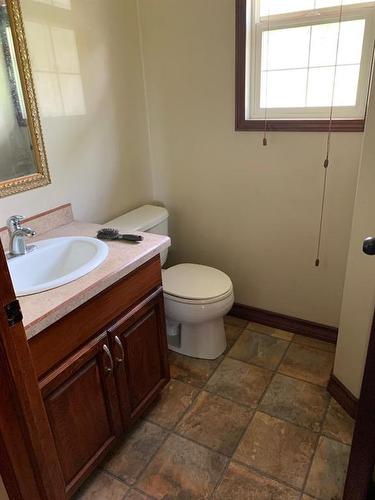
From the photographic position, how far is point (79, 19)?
174 centimetres

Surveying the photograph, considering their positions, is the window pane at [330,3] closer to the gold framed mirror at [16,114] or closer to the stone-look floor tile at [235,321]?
the gold framed mirror at [16,114]

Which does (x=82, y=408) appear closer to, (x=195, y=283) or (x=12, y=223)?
(x=12, y=223)

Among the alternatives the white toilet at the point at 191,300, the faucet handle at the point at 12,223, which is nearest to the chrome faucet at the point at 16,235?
the faucet handle at the point at 12,223

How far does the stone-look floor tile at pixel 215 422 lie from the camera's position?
5.31 feet

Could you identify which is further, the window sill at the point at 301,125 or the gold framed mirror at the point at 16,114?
the window sill at the point at 301,125

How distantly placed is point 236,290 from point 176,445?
3.59ft

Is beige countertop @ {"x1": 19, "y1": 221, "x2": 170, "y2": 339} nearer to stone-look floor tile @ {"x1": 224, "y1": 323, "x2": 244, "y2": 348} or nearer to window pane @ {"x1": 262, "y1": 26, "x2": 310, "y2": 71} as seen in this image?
stone-look floor tile @ {"x1": 224, "y1": 323, "x2": 244, "y2": 348}

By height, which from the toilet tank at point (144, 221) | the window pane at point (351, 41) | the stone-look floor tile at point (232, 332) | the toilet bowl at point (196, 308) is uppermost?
the window pane at point (351, 41)

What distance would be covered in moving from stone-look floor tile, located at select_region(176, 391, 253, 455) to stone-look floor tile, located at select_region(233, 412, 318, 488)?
0.04 meters

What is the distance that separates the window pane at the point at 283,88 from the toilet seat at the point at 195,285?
99 cm

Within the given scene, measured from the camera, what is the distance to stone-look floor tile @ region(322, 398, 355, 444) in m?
1.61

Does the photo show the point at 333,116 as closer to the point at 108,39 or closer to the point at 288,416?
the point at 108,39

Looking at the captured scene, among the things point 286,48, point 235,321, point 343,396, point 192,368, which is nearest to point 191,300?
point 192,368

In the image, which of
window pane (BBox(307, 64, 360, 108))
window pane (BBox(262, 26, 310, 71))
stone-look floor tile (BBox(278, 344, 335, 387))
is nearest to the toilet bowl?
stone-look floor tile (BBox(278, 344, 335, 387))
